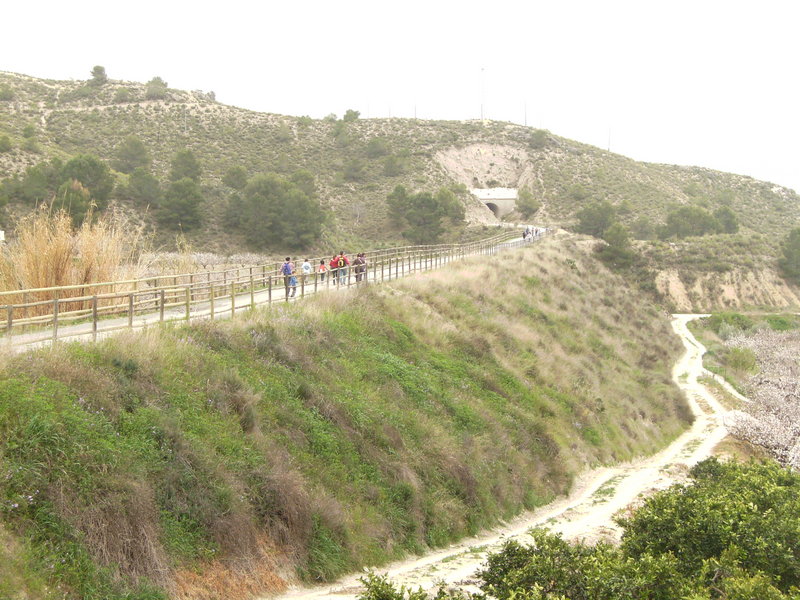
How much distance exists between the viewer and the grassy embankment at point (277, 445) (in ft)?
26.6

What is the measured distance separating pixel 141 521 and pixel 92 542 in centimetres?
→ 71

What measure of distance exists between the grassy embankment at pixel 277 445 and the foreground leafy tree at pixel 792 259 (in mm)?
52869

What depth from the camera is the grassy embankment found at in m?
8.11

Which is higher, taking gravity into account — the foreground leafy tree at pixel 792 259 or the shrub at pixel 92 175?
the shrub at pixel 92 175

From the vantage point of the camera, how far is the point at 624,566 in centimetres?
898

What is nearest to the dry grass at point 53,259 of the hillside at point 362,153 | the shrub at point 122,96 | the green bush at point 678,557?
the green bush at point 678,557

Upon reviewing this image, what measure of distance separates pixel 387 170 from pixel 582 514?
7128cm

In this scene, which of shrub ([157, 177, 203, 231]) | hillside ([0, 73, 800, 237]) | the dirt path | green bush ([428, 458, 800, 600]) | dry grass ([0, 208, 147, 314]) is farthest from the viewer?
hillside ([0, 73, 800, 237])

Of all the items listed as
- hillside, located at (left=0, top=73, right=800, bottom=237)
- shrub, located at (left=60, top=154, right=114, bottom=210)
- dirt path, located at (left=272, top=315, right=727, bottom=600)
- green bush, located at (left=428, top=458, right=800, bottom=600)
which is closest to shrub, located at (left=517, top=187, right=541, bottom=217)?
hillside, located at (left=0, top=73, right=800, bottom=237)

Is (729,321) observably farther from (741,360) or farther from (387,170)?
(387,170)

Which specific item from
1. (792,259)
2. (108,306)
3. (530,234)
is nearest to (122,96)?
(530,234)

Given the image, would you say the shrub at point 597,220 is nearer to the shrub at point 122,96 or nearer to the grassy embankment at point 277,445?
the grassy embankment at point 277,445

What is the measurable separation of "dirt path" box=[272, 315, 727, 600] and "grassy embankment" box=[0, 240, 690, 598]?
0.37 meters

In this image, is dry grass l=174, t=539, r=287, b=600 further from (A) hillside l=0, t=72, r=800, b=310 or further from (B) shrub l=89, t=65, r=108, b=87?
(B) shrub l=89, t=65, r=108, b=87
